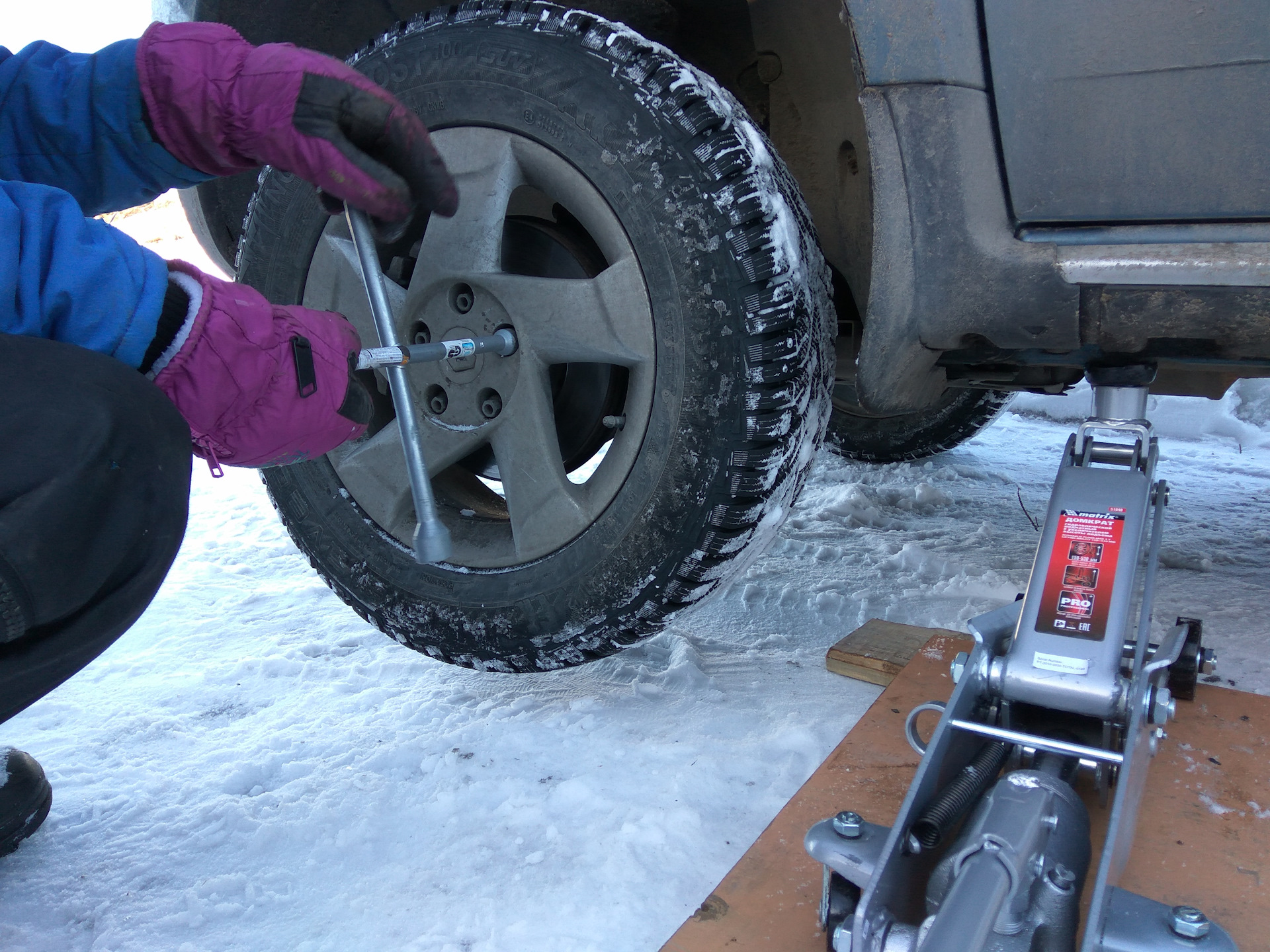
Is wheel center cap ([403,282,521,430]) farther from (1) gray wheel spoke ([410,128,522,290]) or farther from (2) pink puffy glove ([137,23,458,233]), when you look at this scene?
(2) pink puffy glove ([137,23,458,233])

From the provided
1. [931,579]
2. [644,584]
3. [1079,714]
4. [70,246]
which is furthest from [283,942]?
[931,579]

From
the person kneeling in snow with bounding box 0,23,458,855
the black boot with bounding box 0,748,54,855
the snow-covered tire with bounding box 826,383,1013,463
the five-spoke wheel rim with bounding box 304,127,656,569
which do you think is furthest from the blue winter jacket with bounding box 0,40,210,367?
the snow-covered tire with bounding box 826,383,1013,463

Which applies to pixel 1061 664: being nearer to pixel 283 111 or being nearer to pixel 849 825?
pixel 849 825

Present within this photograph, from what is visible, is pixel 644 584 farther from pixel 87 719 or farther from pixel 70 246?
pixel 87 719

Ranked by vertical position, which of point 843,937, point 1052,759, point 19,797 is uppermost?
point 1052,759

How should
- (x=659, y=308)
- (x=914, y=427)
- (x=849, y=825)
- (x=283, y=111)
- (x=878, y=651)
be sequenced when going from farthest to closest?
1. (x=914, y=427)
2. (x=878, y=651)
3. (x=659, y=308)
4. (x=283, y=111)
5. (x=849, y=825)

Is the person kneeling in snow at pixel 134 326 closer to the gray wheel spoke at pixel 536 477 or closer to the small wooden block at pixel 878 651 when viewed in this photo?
the gray wheel spoke at pixel 536 477

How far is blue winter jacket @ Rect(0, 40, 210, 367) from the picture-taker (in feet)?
2.94

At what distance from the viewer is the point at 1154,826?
1023 mm

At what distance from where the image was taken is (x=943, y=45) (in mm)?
1050

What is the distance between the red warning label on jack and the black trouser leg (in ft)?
3.49

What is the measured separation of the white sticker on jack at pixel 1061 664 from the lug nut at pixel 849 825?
1.04 ft

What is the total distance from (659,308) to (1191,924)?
0.96 m

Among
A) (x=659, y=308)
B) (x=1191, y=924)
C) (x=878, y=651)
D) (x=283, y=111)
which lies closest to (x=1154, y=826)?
(x=1191, y=924)
